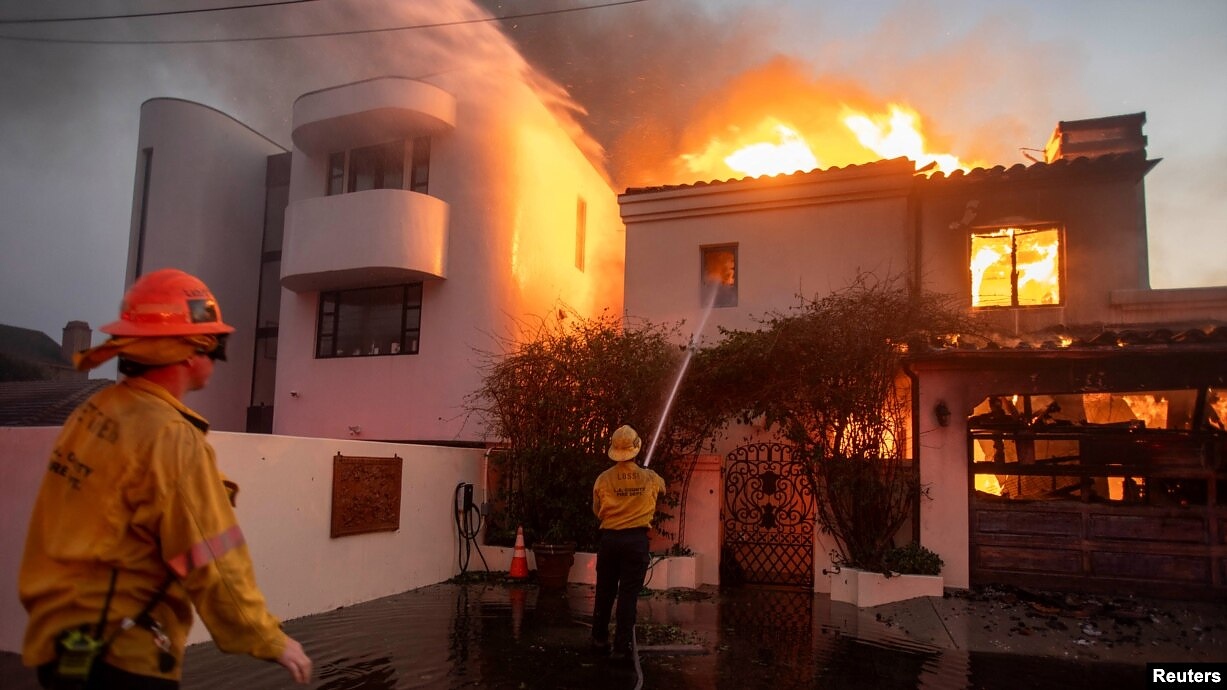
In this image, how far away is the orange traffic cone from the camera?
36.2 ft

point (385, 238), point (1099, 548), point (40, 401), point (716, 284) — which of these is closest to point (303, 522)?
point (40, 401)

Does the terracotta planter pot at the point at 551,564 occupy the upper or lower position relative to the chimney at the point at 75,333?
lower

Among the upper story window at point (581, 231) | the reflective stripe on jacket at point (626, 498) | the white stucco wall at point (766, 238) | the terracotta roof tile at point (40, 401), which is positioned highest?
the upper story window at point (581, 231)

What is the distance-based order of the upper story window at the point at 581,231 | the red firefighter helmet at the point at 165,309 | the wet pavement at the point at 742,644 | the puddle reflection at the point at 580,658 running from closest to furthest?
the red firefighter helmet at the point at 165,309 → the puddle reflection at the point at 580,658 → the wet pavement at the point at 742,644 → the upper story window at the point at 581,231

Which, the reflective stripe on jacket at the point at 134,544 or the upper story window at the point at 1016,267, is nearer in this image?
the reflective stripe on jacket at the point at 134,544

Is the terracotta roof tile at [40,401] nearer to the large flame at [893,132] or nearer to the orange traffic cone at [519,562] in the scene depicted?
the orange traffic cone at [519,562]

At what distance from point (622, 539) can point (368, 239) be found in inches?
403

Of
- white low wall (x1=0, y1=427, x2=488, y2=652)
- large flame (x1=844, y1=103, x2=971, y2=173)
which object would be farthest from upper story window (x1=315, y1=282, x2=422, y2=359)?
large flame (x1=844, y1=103, x2=971, y2=173)

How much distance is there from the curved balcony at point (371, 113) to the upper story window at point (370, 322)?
3.16 meters

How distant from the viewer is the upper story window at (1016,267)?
12.4 metres

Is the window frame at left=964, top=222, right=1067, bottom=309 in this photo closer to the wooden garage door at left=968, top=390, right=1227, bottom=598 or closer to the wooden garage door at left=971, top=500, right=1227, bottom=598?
the wooden garage door at left=968, top=390, right=1227, bottom=598

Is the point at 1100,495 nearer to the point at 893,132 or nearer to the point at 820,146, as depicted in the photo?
the point at 893,132

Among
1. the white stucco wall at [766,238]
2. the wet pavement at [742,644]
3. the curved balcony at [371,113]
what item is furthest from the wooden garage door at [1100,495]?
the curved balcony at [371,113]

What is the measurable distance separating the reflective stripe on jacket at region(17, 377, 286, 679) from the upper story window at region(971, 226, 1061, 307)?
12.5 m
